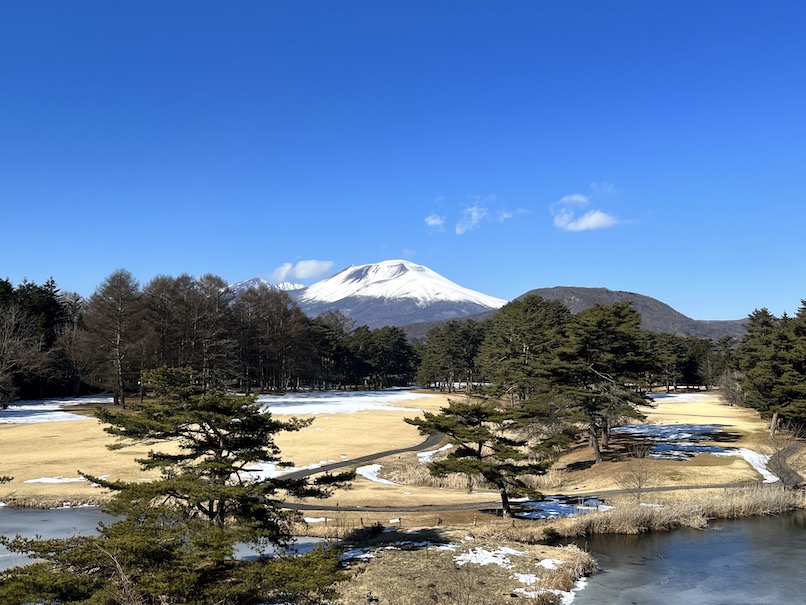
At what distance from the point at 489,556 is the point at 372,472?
21.9 m

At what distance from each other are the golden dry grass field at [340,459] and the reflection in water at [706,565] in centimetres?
849

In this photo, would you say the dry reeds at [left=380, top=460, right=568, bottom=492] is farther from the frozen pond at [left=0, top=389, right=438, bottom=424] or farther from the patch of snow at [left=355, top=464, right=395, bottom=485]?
the frozen pond at [left=0, top=389, right=438, bottom=424]

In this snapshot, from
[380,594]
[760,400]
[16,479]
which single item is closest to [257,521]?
[380,594]

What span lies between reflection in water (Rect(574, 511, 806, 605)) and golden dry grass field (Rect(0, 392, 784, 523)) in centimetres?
849

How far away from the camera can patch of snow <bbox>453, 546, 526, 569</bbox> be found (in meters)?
22.3

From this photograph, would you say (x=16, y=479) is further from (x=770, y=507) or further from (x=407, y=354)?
(x=407, y=354)

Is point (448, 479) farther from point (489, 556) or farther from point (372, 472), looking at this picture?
point (489, 556)

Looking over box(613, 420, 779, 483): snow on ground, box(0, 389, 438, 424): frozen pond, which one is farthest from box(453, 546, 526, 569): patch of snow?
box(0, 389, 438, 424): frozen pond

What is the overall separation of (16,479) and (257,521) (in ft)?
96.4

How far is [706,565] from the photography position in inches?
917

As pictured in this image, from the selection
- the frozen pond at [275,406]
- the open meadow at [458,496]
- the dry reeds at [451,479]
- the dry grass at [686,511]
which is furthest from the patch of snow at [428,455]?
the dry grass at [686,511]

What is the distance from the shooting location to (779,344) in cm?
5400

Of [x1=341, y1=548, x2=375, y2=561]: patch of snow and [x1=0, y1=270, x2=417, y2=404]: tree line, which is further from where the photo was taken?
[x1=0, y1=270, x2=417, y2=404]: tree line

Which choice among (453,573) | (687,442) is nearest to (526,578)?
(453,573)
